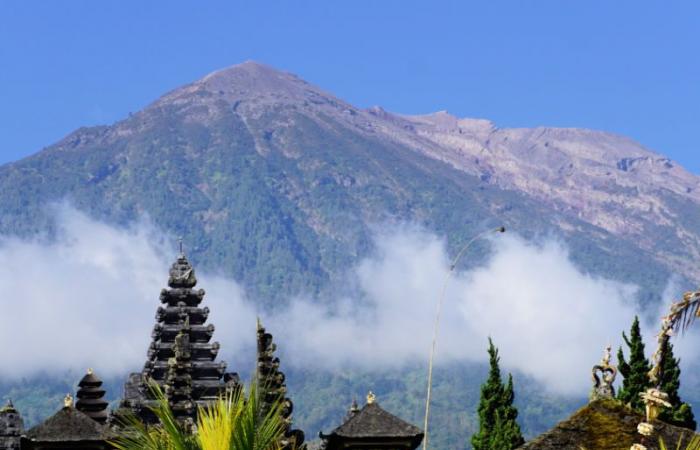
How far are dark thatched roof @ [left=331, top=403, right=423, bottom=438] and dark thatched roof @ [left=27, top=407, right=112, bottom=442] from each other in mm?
5802

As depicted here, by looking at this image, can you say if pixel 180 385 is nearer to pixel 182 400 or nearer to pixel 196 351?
pixel 182 400

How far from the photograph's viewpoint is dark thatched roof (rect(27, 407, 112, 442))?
34875mm

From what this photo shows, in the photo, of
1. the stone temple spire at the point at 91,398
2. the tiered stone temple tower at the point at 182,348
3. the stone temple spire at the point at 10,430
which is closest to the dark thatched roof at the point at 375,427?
the stone temple spire at the point at 10,430

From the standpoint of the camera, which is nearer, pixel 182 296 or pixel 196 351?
pixel 196 351

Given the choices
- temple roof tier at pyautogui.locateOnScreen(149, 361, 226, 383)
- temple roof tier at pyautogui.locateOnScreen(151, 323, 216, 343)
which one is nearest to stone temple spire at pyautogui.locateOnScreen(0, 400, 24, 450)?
temple roof tier at pyautogui.locateOnScreen(149, 361, 226, 383)

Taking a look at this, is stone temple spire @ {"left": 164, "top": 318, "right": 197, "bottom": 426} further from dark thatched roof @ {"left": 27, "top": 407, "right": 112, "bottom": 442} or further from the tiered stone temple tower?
dark thatched roof @ {"left": 27, "top": 407, "right": 112, "bottom": 442}

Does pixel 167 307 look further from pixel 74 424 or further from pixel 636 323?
pixel 74 424

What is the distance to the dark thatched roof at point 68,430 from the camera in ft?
114

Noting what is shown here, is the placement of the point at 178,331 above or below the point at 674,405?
above

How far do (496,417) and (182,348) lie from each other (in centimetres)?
1729

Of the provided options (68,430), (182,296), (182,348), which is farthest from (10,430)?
(182,296)

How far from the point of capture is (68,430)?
3525cm

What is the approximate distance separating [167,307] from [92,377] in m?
→ 14.7

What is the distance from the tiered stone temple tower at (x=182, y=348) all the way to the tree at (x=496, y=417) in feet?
31.8
